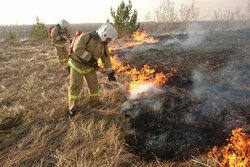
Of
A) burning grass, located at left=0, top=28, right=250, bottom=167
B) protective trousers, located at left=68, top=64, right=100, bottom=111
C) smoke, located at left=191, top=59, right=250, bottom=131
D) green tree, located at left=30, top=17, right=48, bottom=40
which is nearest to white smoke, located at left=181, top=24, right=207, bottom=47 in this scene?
burning grass, located at left=0, top=28, right=250, bottom=167

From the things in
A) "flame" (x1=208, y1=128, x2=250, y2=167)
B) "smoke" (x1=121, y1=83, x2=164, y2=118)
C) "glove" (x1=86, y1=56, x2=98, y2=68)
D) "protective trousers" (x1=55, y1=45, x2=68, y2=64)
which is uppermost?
"glove" (x1=86, y1=56, x2=98, y2=68)

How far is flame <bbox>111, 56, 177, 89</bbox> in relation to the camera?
6314mm

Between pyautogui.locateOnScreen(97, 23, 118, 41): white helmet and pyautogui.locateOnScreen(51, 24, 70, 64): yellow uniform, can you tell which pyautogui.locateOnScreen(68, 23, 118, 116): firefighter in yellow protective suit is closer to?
pyautogui.locateOnScreen(97, 23, 118, 41): white helmet

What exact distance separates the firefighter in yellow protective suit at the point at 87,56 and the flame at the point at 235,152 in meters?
2.73

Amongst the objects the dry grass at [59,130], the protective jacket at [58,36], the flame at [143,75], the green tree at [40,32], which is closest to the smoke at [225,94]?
the flame at [143,75]

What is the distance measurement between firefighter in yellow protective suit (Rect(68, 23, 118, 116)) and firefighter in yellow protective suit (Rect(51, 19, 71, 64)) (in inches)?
160

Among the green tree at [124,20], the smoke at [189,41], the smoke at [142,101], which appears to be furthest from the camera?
the green tree at [124,20]

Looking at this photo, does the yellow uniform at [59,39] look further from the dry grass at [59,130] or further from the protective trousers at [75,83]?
the protective trousers at [75,83]

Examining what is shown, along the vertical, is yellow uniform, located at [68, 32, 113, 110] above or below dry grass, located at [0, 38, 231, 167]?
above

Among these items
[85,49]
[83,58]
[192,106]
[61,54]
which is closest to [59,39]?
[61,54]

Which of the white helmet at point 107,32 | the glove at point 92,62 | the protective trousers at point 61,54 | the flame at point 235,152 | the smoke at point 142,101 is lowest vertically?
the flame at point 235,152

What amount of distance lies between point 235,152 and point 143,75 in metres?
3.32

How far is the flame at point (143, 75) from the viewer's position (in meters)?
6.31

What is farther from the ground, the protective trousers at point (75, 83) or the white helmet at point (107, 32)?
the white helmet at point (107, 32)
